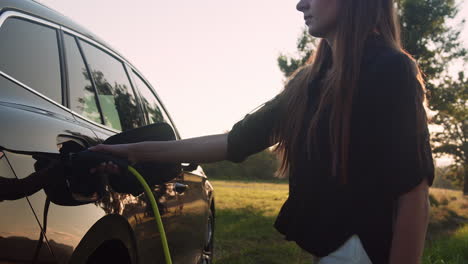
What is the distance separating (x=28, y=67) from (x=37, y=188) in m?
0.63

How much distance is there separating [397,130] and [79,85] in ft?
5.31

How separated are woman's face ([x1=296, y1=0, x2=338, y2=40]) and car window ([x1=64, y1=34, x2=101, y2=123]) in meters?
1.10

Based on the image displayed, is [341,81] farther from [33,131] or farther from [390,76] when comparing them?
[33,131]

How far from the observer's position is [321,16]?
1.93m

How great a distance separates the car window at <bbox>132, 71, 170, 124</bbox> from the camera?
387 cm

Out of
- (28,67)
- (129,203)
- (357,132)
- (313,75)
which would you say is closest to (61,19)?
(28,67)

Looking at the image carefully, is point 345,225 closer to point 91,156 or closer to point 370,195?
point 370,195

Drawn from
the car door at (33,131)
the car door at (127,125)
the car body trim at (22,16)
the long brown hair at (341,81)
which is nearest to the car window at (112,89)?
the car door at (127,125)

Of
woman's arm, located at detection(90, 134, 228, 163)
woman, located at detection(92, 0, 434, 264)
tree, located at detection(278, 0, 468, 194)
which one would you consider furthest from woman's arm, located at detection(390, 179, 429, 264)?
tree, located at detection(278, 0, 468, 194)

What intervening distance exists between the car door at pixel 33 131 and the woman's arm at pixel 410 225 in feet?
3.53

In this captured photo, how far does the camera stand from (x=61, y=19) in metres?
2.67

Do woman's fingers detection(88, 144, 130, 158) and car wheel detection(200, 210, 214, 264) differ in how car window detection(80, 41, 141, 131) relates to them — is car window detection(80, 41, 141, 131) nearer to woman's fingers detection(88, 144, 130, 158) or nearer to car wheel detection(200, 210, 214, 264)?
woman's fingers detection(88, 144, 130, 158)

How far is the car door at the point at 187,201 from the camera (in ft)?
11.0

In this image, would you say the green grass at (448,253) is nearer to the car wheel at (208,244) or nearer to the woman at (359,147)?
the car wheel at (208,244)
